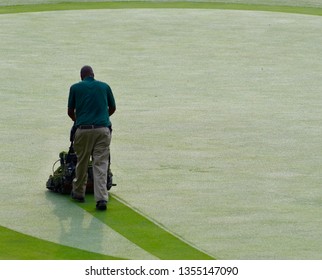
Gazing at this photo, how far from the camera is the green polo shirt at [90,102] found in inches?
642

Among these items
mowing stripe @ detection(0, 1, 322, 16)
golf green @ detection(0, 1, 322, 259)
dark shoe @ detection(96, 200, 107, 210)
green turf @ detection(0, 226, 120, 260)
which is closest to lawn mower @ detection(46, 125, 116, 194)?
golf green @ detection(0, 1, 322, 259)

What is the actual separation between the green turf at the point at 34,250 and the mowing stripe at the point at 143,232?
699 mm

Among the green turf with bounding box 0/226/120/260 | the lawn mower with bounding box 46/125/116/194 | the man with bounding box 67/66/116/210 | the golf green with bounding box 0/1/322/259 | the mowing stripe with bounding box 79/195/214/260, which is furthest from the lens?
the lawn mower with bounding box 46/125/116/194

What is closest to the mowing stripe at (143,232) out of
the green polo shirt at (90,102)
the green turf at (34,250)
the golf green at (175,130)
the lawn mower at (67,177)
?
the golf green at (175,130)

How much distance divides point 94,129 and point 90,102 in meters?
0.36

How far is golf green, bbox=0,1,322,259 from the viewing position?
15273 millimetres

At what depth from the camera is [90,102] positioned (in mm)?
16297

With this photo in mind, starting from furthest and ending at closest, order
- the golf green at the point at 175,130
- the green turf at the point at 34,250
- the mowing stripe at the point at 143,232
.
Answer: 1. the golf green at the point at 175,130
2. the mowing stripe at the point at 143,232
3. the green turf at the point at 34,250

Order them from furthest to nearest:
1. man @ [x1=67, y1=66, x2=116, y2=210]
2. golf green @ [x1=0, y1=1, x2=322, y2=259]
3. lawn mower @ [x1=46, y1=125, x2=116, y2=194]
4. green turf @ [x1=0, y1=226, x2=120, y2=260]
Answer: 1. lawn mower @ [x1=46, y1=125, x2=116, y2=194]
2. man @ [x1=67, y1=66, x2=116, y2=210]
3. golf green @ [x1=0, y1=1, x2=322, y2=259]
4. green turf @ [x1=0, y1=226, x2=120, y2=260]

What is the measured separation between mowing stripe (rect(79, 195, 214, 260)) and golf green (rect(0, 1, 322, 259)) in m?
0.02

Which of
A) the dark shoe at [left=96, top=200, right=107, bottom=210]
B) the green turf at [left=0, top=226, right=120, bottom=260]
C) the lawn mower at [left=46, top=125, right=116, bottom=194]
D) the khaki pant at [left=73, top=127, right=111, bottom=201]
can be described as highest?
the khaki pant at [left=73, top=127, right=111, bottom=201]

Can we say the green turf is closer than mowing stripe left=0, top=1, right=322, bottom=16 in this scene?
Yes

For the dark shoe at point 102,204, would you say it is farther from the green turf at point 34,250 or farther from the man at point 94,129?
the green turf at point 34,250

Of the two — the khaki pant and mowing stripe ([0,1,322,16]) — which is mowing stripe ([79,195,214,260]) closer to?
the khaki pant
